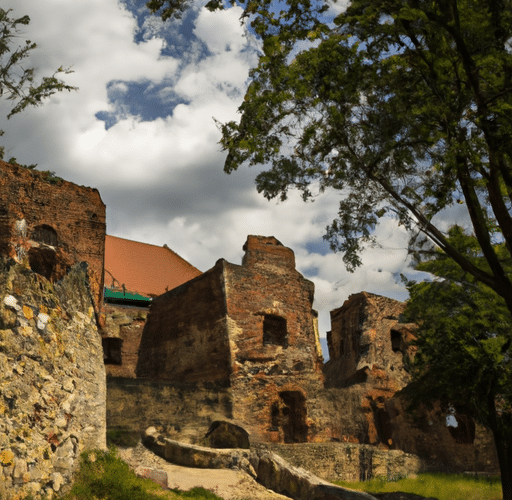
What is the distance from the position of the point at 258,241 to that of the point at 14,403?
15.0m

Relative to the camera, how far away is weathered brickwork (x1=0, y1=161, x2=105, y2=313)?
19.3m

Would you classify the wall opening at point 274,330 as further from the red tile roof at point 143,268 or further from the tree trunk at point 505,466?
the red tile roof at point 143,268

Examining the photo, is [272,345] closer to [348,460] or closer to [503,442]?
[348,460]

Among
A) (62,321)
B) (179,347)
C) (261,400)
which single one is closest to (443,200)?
(62,321)

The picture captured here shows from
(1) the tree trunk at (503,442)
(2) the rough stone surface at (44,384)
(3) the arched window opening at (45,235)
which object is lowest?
(1) the tree trunk at (503,442)

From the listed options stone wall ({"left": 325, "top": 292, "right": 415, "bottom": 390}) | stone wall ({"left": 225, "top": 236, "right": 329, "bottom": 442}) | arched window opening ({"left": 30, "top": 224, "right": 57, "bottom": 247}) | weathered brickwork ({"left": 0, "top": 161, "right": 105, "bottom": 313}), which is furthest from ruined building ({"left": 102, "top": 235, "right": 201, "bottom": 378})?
stone wall ({"left": 325, "top": 292, "right": 415, "bottom": 390})

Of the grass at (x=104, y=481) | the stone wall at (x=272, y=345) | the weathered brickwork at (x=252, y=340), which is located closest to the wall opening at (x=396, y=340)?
the weathered brickwork at (x=252, y=340)

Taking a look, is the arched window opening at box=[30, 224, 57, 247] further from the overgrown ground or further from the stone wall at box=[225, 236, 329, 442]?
the overgrown ground

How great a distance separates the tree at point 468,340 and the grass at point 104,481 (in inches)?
298

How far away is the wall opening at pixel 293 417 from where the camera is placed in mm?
18797

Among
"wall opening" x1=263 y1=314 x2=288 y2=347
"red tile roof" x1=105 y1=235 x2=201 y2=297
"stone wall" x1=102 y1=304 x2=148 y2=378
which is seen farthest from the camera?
"red tile roof" x1=105 y1=235 x2=201 y2=297

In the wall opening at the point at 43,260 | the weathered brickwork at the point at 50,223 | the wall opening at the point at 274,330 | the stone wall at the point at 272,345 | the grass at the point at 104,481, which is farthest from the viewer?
the wall opening at the point at 274,330

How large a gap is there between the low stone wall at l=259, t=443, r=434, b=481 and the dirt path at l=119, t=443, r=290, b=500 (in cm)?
306

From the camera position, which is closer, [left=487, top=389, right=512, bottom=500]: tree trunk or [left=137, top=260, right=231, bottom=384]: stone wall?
[left=487, top=389, right=512, bottom=500]: tree trunk
